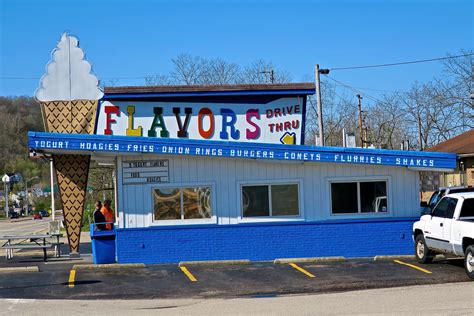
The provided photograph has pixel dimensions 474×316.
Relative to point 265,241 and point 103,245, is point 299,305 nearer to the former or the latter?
point 265,241

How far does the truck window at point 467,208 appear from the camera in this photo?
51.7 feet

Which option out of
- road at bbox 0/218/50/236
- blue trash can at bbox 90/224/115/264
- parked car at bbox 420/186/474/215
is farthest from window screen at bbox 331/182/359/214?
road at bbox 0/218/50/236

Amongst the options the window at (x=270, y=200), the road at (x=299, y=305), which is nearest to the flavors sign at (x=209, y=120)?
the window at (x=270, y=200)

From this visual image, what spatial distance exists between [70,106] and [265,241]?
23.1 ft

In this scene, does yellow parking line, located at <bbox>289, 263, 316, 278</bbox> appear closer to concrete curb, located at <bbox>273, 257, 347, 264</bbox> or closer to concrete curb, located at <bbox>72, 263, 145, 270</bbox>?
concrete curb, located at <bbox>273, 257, 347, 264</bbox>

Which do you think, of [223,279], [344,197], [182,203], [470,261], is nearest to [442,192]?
[344,197]

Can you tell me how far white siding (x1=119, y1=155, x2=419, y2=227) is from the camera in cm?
1903

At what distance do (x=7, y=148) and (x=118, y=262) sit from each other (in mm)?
85231

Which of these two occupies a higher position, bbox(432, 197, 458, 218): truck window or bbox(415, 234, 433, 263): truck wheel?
bbox(432, 197, 458, 218): truck window

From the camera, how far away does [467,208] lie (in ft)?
51.9

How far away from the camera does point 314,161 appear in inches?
746

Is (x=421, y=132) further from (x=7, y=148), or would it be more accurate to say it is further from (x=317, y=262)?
(x=7, y=148)

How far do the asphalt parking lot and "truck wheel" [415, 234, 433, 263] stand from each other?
0.73 feet

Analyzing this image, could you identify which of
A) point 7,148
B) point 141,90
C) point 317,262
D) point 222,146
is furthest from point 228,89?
point 7,148
